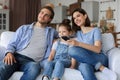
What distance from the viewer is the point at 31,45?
2.30 metres

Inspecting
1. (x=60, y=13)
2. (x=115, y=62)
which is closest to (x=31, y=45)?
(x=115, y=62)

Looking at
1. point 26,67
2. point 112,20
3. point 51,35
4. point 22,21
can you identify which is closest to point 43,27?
point 51,35

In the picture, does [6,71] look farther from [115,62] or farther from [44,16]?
[115,62]

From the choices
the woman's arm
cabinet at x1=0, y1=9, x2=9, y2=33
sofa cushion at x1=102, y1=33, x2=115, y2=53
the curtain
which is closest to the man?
the woman's arm

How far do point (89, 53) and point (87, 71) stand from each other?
21 centimetres

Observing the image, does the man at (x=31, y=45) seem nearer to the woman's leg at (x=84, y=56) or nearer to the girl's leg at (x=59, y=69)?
the girl's leg at (x=59, y=69)

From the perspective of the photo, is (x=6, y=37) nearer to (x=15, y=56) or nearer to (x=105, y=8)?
(x=15, y=56)

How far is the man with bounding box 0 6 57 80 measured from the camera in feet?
6.98

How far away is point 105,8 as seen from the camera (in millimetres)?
6590

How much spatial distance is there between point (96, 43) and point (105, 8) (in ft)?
15.3

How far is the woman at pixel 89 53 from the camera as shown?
6.34ft

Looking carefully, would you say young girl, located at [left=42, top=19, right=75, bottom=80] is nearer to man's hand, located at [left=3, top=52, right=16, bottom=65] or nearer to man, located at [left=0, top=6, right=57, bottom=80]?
man, located at [left=0, top=6, right=57, bottom=80]

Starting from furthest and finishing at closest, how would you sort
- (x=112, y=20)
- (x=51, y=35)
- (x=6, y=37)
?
(x=112, y=20)
(x=6, y=37)
(x=51, y=35)

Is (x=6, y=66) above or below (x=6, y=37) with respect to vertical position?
below
